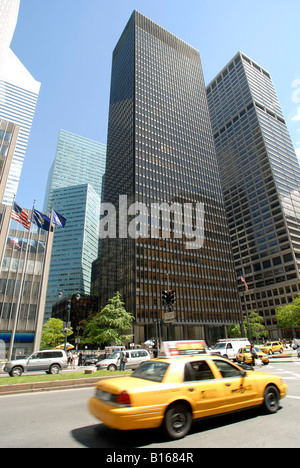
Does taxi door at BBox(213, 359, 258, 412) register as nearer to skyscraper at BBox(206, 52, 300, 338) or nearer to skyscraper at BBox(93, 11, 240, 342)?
skyscraper at BBox(93, 11, 240, 342)

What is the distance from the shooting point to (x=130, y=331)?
2334 inches

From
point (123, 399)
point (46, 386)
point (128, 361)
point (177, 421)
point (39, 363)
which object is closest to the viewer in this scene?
point (123, 399)

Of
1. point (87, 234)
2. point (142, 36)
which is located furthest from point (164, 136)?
point (87, 234)

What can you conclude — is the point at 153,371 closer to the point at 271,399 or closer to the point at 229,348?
the point at 271,399

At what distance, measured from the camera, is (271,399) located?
620 cm

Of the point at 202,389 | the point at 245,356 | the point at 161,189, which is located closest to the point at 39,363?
the point at 245,356

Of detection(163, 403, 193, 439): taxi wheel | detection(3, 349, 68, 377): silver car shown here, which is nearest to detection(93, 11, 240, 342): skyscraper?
detection(3, 349, 68, 377): silver car

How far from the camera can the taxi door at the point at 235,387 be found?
17.9 feet

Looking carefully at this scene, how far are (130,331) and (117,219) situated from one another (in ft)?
124

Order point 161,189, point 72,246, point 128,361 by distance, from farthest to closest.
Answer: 1. point 72,246
2. point 161,189
3. point 128,361

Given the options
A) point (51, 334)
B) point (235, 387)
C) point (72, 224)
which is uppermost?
point (72, 224)

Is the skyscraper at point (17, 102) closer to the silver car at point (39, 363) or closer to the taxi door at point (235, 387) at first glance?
the silver car at point (39, 363)

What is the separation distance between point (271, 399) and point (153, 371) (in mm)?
3244
